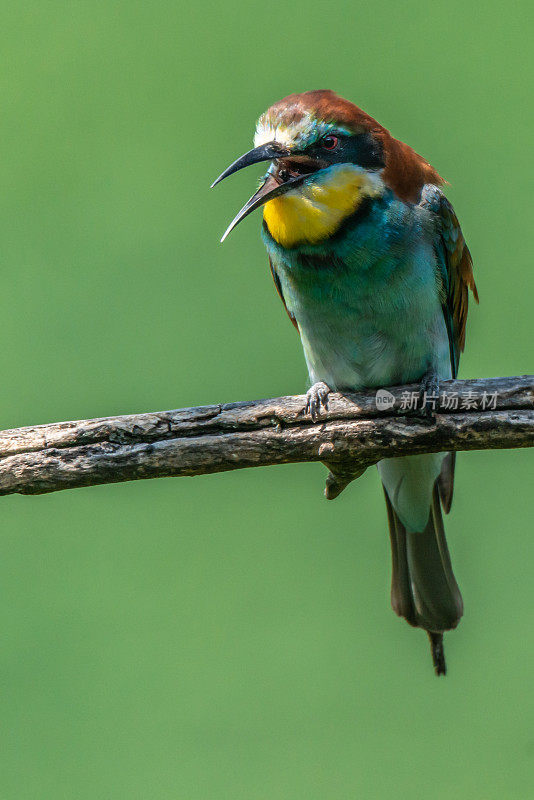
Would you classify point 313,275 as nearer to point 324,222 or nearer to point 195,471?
point 324,222

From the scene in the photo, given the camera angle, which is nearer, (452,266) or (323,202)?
(323,202)

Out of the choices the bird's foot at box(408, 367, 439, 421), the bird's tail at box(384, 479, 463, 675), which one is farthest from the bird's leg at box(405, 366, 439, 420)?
the bird's tail at box(384, 479, 463, 675)

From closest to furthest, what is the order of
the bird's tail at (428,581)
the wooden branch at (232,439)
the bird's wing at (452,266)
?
the wooden branch at (232,439) < the bird's wing at (452,266) < the bird's tail at (428,581)

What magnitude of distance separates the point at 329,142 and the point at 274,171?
78mm

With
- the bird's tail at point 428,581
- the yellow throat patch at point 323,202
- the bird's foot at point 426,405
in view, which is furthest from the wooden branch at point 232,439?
the bird's tail at point 428,581

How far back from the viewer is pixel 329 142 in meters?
1.11

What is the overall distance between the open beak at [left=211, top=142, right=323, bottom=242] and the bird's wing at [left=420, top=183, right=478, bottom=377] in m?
0.19

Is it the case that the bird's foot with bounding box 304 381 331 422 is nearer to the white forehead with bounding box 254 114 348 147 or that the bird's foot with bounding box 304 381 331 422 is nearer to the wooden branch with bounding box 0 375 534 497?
the wooden branch with bounding box 0 375 534 497

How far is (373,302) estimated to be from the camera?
119 centimetres

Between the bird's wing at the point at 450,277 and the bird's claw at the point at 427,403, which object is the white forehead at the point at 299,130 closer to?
the bird's wing at the point at 450,277

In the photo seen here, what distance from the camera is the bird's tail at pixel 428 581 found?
4.60ft

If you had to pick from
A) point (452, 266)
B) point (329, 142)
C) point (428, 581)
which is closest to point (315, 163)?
point (329, 142)

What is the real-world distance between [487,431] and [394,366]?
0.28 metres

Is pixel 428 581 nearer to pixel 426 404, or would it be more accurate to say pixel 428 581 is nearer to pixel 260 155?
pixel 426 404
